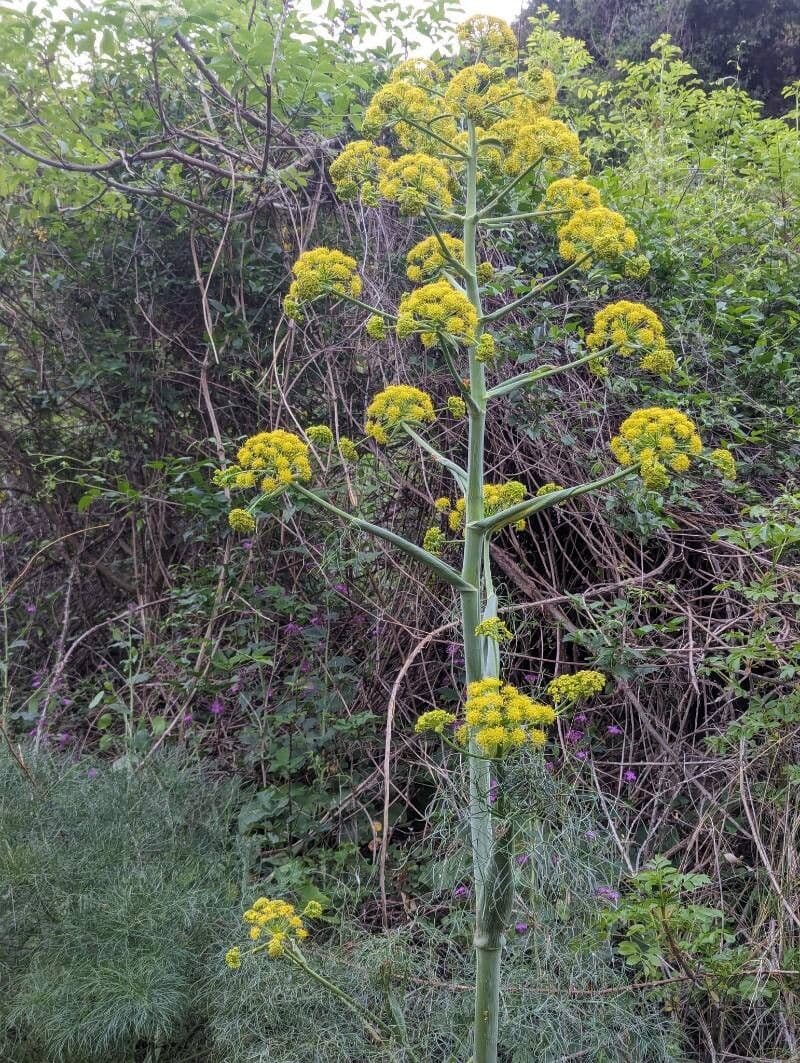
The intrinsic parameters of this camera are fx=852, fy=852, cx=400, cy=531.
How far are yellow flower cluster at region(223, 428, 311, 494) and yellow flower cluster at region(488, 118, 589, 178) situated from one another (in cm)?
81

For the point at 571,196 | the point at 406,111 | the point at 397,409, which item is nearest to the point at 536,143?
the point at 571,196

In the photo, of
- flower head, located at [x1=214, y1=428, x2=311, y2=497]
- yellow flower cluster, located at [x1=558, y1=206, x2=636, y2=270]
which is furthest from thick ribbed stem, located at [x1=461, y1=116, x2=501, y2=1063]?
flower head, located at [x1=214, y1=428, x2=311, y2=497]

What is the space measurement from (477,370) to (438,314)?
20 centimetres

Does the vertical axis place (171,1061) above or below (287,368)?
below

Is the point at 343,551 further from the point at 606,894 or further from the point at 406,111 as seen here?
the point at 406,111

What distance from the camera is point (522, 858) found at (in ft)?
5.69

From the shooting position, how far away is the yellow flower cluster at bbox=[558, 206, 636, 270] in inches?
63.4

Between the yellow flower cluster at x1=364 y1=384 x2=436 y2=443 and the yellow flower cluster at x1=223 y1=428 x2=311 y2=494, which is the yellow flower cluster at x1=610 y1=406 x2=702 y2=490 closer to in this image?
the yellow flower cluster at x1=364 y1=384 x2=436 y2=443

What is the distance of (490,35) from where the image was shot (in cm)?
185

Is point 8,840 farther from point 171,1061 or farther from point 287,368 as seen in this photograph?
point 287,368

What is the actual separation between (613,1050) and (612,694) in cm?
100

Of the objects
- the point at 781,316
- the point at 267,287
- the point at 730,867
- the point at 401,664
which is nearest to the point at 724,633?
the point at 730,867

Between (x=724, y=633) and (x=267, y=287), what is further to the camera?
(x=267, y=287)

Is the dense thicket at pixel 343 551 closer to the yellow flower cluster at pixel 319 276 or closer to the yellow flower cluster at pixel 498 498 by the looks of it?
the yellow flower cluster at pixel 498 498
